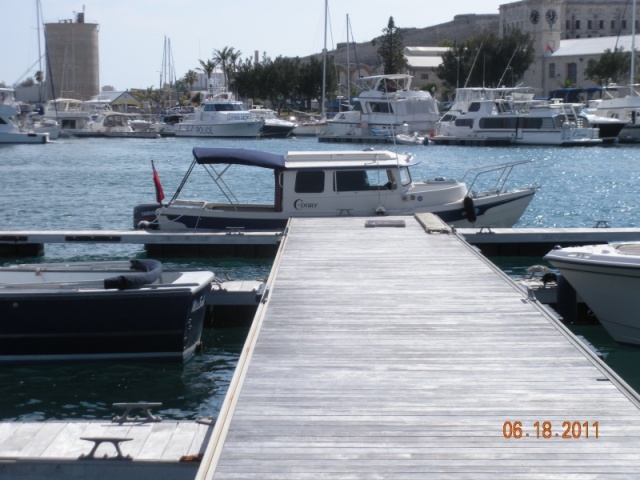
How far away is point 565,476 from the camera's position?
6.12m

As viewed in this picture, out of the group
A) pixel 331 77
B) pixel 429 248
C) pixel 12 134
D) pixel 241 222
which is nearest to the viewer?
pixel 429 248

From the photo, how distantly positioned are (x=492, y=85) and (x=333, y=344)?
101383 mm

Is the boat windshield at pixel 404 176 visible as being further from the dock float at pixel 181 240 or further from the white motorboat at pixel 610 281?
the white motorboat at pixel 610 281

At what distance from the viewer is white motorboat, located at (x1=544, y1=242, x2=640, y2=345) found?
1253 cm

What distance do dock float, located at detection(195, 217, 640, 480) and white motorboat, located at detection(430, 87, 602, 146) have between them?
5960 cm

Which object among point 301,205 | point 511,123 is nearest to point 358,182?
point 301,205

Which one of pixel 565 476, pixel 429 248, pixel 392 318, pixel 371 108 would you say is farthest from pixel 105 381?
pixel 371 108

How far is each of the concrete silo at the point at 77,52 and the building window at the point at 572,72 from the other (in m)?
69.0

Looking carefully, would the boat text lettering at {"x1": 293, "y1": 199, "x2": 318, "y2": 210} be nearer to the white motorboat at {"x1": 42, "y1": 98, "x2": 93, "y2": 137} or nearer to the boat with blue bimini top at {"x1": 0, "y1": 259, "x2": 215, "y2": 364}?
the boat with blue bimini top at {"x1": 0, "y1": 259, "x2": 215, "y2": 364}

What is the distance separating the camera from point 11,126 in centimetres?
7750

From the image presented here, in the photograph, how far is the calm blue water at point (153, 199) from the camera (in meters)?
12.1

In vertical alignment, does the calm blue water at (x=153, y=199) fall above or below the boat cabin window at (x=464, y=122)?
below

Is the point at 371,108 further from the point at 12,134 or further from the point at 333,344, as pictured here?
the point at 333,344

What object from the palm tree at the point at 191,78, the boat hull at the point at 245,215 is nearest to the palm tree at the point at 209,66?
the palm tree at the point at 191,78
